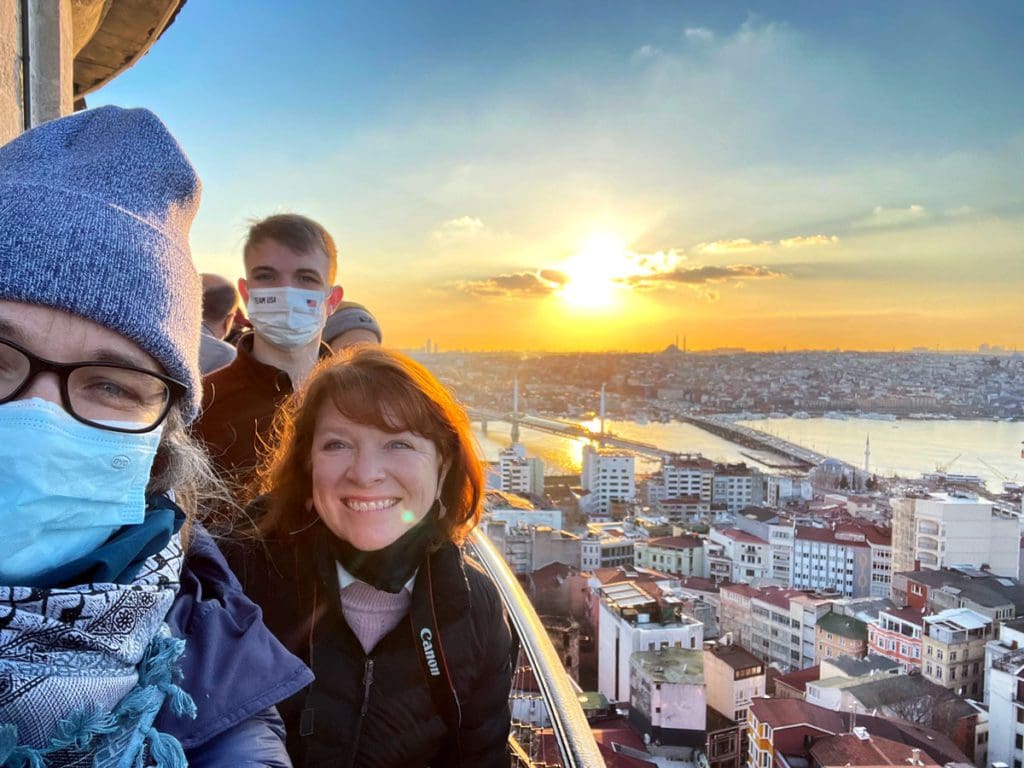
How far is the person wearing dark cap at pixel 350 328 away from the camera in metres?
1.72

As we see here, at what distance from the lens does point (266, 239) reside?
133cm

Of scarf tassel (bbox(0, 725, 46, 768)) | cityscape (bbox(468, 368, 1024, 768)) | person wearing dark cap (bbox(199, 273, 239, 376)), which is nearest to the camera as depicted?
scarf tassel (bbox(0, 725, 46, 768))

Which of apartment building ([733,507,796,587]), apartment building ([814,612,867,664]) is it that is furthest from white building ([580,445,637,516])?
apartment building ([814,612,867,664])

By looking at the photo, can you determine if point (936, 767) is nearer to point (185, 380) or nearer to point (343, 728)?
point (343, 728)

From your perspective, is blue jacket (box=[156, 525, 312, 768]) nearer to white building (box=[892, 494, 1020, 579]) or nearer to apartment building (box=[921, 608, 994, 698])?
apartment building (box=[921, 608, 994, 698])

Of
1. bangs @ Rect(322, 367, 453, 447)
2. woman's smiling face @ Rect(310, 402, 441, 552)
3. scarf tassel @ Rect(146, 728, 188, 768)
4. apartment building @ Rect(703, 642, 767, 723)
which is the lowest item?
apartment building @ Rect(703, 642, 767, 723)

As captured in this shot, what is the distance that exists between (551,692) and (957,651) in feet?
27.6

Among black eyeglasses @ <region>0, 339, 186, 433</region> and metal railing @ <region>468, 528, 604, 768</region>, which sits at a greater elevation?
black eyeglasses @ <region>0, 339, 186, 433</region>

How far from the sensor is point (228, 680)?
47 cm

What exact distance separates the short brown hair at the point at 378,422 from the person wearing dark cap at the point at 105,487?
0.29 meters

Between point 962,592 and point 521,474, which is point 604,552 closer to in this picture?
point 521,474

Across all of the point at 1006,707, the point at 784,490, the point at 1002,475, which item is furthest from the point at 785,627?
the point at 784,490

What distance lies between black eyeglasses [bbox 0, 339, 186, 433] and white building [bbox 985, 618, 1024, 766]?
25.5 feet

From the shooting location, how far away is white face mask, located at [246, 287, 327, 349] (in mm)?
1282
